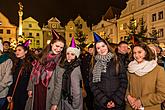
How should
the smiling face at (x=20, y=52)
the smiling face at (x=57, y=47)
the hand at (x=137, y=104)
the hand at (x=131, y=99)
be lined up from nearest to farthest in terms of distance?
the hand at (x=137, y=104)
the hand at (x=131, y=99)
the smiling face at (x=57, y=47)
the smiling face at (x=20, y=52)

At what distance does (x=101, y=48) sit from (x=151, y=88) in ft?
4.19

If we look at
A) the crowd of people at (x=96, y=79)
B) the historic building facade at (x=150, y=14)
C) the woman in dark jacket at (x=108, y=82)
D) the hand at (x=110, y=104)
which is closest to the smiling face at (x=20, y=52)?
the crowd of people at (x=96, y=79)

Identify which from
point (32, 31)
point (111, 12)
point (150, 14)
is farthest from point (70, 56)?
point (32, 31)

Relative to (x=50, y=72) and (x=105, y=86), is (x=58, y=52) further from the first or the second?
(x=105, y=86)

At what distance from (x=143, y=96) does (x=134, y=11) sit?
39738mm

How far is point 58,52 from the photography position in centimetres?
566

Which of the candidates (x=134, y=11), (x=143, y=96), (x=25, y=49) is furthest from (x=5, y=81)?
(x=134, y=11)

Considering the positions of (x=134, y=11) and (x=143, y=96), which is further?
(x=134, y=11)

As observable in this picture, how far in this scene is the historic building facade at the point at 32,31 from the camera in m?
59.8

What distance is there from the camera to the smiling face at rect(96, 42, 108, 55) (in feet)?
17.1

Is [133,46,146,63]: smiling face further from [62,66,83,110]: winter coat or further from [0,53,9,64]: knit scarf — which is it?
[0,53,9,64]: knit scarf

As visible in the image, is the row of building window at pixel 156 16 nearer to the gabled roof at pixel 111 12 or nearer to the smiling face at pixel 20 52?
the gabled roof at pixel 111 12

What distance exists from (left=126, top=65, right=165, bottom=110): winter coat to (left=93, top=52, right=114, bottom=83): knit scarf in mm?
696

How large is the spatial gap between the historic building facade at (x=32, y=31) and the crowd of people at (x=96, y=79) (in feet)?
179
